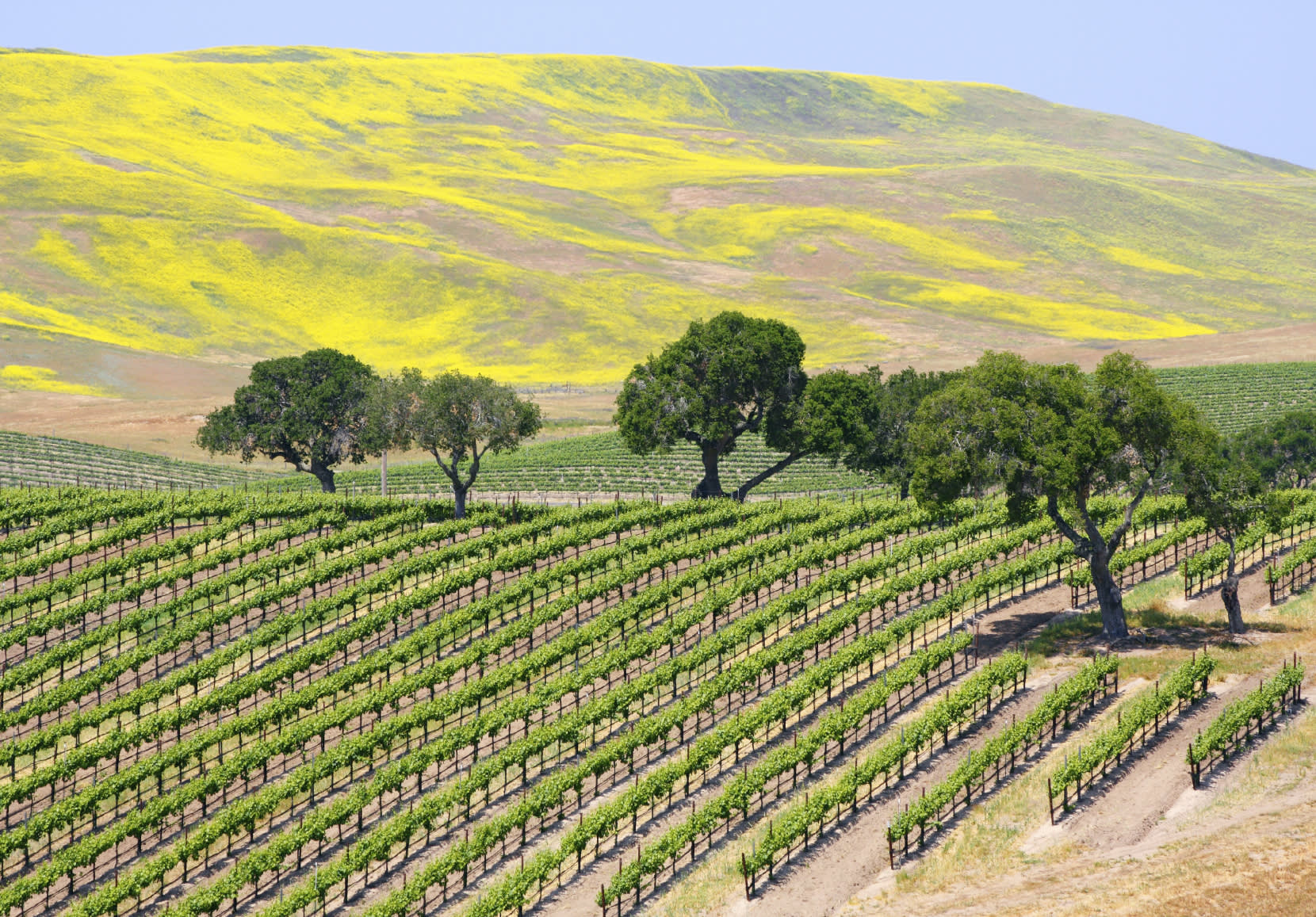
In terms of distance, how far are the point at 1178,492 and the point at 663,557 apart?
29.9 metres

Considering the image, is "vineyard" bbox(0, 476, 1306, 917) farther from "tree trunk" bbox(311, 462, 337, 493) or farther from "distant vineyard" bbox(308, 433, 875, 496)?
"distant vineyard" bbox(308, 433, 875, 496)

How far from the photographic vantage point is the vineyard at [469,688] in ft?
143

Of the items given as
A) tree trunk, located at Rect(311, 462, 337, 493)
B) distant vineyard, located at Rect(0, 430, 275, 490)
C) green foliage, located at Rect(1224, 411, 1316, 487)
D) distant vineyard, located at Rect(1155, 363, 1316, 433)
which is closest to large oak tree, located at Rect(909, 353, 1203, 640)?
green foliage, located at Rect(1224, 411, 1316, 487)

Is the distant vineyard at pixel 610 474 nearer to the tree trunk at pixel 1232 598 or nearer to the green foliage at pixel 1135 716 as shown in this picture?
the tree trunk at pixel 1232 598

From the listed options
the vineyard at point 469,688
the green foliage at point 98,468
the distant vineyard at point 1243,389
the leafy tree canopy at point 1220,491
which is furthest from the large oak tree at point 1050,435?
the distant vineyard at point 1243,389

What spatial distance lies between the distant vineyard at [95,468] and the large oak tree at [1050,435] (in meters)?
66.1

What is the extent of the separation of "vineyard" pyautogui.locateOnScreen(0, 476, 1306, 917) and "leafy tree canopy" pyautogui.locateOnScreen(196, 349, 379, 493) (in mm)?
20595

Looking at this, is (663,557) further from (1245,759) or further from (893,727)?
(1245,759)

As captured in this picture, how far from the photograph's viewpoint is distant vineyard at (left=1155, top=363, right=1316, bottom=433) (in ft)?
407

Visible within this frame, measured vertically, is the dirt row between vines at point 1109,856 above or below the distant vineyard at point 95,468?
below

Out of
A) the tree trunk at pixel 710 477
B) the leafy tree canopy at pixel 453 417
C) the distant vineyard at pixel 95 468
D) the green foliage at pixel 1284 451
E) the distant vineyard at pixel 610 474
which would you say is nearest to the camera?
the leafy tree canopy at pixel 453 417

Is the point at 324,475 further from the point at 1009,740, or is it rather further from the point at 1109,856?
the point at 1109,856

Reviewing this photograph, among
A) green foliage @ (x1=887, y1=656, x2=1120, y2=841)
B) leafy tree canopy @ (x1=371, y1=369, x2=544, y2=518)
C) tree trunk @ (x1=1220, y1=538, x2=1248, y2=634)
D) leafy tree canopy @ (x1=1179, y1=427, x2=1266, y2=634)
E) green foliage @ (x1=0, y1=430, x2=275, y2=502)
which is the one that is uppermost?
leafy tree canopy @ (x1=371, y1=369, x2=544, y2=518)

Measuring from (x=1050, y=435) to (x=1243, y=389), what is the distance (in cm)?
9327
